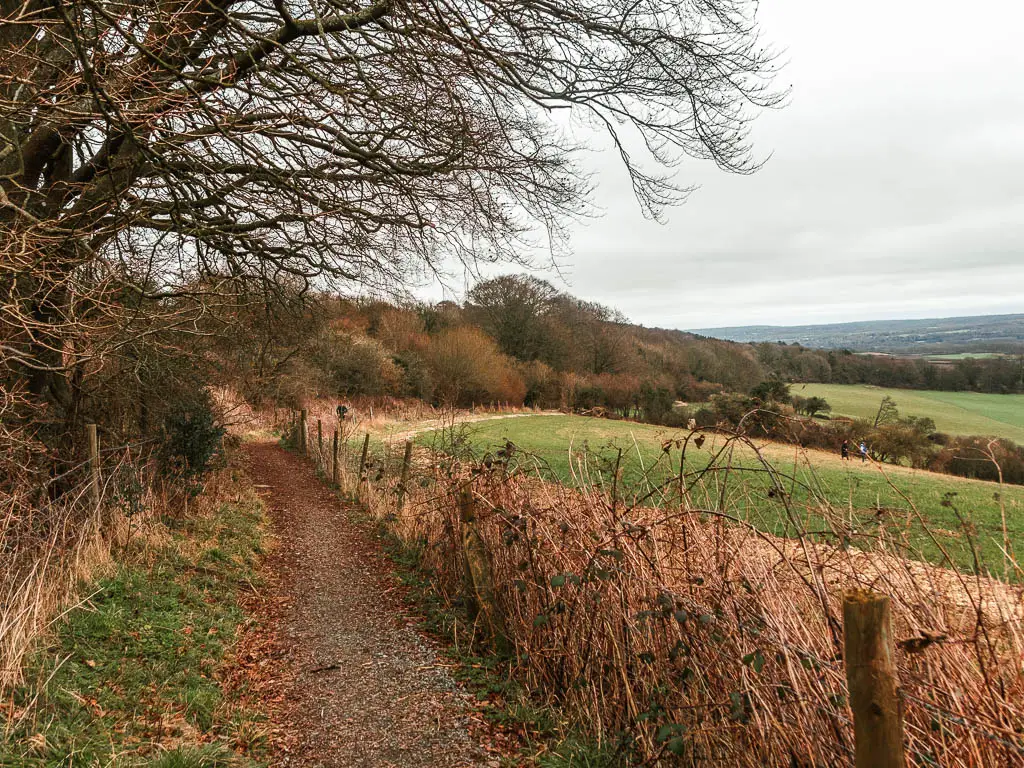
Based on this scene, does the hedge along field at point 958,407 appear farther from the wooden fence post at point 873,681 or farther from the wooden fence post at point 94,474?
the wooden fence post at point 873,681

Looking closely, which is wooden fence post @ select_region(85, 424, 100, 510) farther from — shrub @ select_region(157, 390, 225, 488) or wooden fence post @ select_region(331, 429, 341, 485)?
wooden fence post @ select_region(331, 429, 341, 485)

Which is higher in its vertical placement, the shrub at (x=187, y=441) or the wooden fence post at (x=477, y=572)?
the shrub at (x=187, y=441)

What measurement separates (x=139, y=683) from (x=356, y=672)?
58.8 inches

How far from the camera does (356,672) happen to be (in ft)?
15.1

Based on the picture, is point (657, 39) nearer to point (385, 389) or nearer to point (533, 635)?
point (533, 635)

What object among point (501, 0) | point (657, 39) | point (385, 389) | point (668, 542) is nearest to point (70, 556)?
point (668, 542)

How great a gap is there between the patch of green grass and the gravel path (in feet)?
1.45

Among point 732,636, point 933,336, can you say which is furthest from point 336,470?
point 933,336

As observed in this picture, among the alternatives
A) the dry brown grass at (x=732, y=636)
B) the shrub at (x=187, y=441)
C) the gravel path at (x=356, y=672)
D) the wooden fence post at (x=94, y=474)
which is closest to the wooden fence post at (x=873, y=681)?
the dry brown grass at (x=732, y=636)

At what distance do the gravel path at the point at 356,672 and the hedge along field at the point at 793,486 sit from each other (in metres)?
1.86

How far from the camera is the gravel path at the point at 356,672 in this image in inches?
142

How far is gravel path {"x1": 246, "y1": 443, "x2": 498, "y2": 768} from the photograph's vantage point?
3607 mm

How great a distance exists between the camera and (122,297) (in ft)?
23.5

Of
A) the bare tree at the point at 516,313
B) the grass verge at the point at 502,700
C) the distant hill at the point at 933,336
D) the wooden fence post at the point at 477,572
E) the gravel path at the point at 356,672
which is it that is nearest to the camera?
the grass verge at the point at 502,700
